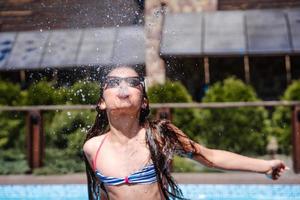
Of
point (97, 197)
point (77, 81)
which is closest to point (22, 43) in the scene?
point (77, 81)

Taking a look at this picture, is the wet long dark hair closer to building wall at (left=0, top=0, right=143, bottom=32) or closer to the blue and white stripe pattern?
the blue and white stripe pattern

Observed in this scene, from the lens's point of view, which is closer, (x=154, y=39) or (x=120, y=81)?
(x=120, y=81)

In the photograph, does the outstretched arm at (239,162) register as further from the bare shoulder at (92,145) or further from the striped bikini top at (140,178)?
the bare shoulder at (92,145)

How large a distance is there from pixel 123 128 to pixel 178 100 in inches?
259

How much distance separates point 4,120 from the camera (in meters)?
8.48

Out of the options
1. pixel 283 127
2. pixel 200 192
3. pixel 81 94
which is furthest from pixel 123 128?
pixel 81 94

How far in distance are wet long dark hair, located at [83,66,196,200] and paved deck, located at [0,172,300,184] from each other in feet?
13.9

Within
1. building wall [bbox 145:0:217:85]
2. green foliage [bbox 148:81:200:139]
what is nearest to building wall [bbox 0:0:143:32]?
building wall [bbox 145:0:217:85]

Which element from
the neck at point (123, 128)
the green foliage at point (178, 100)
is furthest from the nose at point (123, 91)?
the green foliage at point (178, 100)

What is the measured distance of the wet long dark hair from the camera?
2.62 m

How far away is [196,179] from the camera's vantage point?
712 centimetres

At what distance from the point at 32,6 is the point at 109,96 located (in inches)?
416

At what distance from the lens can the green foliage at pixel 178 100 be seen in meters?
8.44

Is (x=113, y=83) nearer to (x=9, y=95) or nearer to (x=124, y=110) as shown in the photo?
(x=124, y=110)
